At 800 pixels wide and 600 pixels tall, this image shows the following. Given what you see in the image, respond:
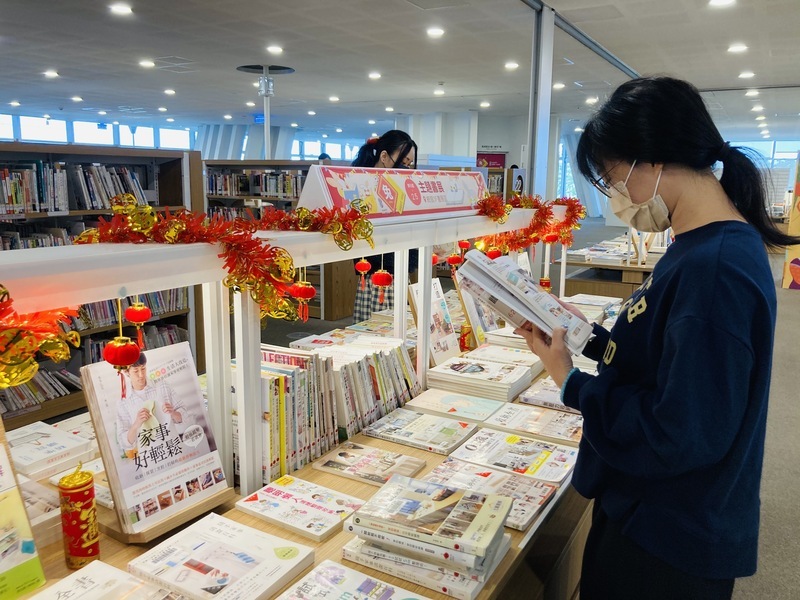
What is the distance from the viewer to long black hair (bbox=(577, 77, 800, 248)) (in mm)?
1159

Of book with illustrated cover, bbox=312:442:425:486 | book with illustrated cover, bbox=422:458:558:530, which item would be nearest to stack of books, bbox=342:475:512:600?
book with illustrated cover, bbox=422:458:558:530

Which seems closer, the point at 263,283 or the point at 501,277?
the point at 263,283

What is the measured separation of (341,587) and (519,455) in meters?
0.82

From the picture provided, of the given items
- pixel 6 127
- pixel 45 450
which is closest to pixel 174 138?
pixel 6 127

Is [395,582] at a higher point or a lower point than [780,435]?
higher

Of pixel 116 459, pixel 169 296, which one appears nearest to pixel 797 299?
pixel 169 296

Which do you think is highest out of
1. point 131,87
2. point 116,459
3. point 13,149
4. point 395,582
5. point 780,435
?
point 131,87

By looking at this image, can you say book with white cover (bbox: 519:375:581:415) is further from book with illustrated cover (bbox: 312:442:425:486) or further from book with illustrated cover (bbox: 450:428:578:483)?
book with illustrated cover (bbox: 312:442:425:486)

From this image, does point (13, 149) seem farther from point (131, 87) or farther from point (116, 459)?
point (131, 87)

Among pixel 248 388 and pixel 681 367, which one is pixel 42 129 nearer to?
pixel 248 388

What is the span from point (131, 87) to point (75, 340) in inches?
509

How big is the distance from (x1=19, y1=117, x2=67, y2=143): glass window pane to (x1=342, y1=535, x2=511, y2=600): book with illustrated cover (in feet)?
68.2

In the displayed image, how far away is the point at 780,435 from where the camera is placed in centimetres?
402

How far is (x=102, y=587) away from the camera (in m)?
1.16
